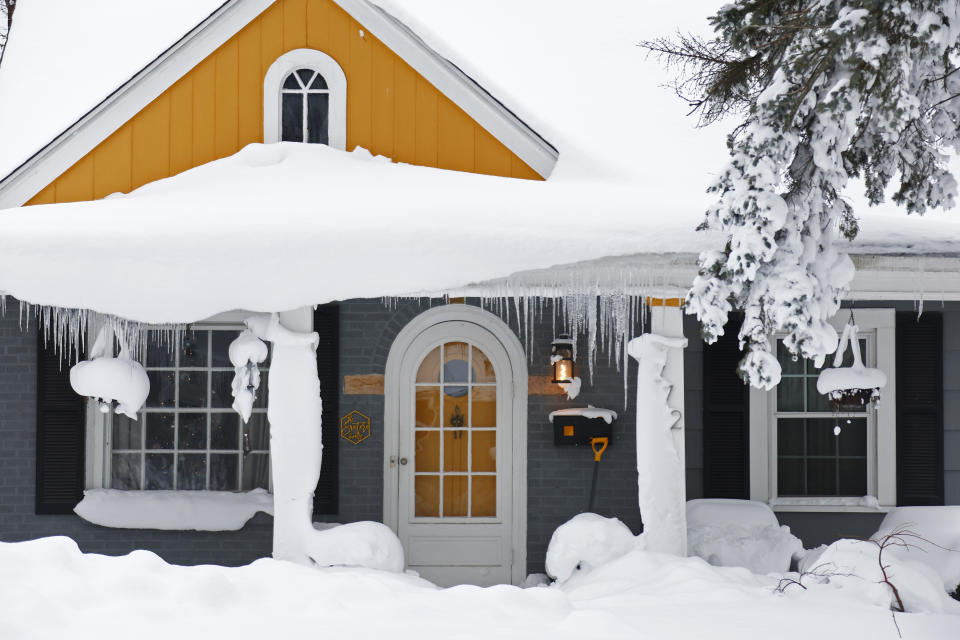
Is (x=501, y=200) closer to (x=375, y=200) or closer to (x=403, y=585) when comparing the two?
(x=375, y=200)

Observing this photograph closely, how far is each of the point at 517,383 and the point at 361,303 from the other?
1.48m

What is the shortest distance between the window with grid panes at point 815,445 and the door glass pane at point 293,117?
14.5 feet

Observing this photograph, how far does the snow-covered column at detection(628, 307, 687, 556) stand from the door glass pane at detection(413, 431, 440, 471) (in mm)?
2164

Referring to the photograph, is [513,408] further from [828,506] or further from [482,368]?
[828,506]

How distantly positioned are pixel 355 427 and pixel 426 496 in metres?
0.84

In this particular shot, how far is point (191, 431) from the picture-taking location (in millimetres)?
7801

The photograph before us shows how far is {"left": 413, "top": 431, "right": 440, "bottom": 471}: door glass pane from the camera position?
776 centimetres

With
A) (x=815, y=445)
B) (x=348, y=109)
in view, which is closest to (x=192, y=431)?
(x=348, y=109)

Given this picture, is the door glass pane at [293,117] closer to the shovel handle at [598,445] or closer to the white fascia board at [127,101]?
the white fascia board at [127,101]

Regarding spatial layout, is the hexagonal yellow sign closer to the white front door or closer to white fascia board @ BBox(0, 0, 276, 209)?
the white front door

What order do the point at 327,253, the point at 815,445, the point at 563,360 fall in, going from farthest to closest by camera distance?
the point at 815,445
the point at 563,360
the point at 327,253

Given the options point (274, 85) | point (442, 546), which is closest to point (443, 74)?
point (274, 85)

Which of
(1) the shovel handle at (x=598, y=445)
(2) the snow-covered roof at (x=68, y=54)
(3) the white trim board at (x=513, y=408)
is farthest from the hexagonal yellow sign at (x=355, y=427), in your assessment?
(2) the snow-covered roof at (x=68, y=54)

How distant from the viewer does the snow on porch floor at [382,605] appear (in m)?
4.77
